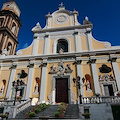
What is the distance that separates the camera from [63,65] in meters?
15.7

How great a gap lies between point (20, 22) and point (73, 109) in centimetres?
2568

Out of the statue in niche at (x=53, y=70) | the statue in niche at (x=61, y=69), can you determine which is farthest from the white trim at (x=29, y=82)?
the statue in niche at (x=61, y=69)

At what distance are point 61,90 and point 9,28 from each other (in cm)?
1777

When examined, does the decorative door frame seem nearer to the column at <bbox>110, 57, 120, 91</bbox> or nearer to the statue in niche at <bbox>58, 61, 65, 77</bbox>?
the statue in niche at <bbox>58, 61, 65, 77</bbox>

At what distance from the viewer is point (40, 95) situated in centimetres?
1431

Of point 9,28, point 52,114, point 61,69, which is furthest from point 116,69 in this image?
point 9,28

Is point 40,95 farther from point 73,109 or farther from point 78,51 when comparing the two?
point 78,51

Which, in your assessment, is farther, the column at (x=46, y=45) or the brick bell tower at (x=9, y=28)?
the brick bell tower at (x=9, y=28)

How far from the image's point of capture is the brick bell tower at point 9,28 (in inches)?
921

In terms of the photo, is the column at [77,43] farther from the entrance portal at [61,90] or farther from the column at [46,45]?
the entrance portal at [61,90]

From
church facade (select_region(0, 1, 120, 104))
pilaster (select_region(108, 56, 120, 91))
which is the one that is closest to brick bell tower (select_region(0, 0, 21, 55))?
church facade (select_region(0, 1, 120, 104))

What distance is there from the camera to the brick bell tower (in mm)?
23391

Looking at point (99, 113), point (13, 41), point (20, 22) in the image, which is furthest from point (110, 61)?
point (20, 22)

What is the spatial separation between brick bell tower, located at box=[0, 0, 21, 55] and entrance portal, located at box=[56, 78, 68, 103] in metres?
12.4
